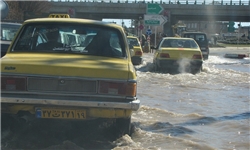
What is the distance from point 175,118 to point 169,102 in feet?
6.26

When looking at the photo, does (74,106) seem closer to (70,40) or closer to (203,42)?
(70,40)

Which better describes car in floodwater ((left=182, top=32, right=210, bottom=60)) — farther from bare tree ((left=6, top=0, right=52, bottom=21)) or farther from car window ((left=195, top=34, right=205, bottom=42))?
bare tree ((left=6, top=0, right=52, bottom=21))

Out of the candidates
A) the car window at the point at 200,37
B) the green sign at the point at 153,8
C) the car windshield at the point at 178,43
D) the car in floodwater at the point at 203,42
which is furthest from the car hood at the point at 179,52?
the green sign at the point at 153,8

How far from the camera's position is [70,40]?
257 inches

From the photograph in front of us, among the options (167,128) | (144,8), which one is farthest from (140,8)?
(167,128)

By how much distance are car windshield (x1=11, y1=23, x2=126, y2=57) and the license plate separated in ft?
3.70

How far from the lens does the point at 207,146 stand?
20.2 ft

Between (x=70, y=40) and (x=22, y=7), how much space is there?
90.3ft

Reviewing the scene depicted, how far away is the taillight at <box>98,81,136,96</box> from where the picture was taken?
533 centimetres

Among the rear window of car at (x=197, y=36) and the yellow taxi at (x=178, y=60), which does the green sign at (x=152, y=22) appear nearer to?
the rear window of car at (x=197, y=36)

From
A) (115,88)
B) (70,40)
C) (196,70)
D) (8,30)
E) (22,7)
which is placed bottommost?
(196,70)

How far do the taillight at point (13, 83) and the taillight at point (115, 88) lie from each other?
92 cm

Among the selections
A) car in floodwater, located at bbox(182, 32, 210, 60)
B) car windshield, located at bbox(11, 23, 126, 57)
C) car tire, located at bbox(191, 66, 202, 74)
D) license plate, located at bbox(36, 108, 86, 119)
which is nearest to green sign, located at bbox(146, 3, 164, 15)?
car in floodwater, located at bbox(182, 32, 210, 60)

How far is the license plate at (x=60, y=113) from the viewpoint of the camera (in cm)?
532
